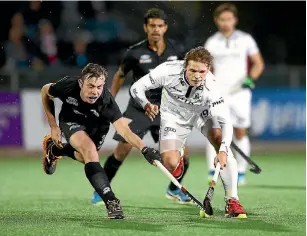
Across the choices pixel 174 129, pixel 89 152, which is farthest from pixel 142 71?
pixel 89 152

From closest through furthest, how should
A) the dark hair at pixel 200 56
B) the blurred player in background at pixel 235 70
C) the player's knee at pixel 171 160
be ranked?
the dark hair at pixel 200 56 < the player's knee at pixel 171 160 < the blurred player in background at pixel 235 70

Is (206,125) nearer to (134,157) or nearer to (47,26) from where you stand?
(134,157)

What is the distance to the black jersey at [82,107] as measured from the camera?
24.7ft

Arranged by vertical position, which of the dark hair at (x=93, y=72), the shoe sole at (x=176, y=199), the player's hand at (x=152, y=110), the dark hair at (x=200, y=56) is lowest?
the shoe sole at (x=176, y=199)

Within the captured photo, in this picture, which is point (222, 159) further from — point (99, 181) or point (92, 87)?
point (92, 87)

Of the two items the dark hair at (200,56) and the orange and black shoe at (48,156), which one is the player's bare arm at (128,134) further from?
the orange and black shoe at (48,156)

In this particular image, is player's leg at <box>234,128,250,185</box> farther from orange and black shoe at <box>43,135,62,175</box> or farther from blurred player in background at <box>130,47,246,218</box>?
orange and black shoe at <box>43,135,62,175</box>

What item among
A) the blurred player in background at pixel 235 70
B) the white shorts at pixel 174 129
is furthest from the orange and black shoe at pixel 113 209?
the blurred player in background at pixel 235 70

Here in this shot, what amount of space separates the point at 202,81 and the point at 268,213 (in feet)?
4.25

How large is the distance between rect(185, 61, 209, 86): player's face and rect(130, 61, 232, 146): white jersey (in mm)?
237

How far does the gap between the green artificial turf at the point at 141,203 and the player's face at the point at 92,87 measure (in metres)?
0.99

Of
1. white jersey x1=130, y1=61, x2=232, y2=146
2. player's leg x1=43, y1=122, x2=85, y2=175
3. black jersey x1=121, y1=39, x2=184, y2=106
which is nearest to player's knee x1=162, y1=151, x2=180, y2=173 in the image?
white jersey x1=130, y1=61, x2=232, y2=146

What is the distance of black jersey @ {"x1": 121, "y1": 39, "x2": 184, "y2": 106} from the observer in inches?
354

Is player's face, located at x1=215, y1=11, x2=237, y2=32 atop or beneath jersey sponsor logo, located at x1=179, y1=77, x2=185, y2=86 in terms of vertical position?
atop
